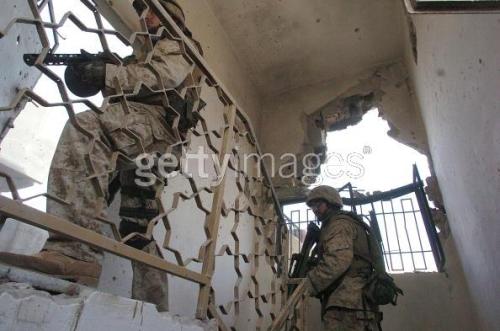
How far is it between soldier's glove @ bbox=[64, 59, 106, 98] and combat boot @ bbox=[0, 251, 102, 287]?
23.4 inches

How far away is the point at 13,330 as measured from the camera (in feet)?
2.12

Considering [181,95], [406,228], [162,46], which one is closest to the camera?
[181,95]

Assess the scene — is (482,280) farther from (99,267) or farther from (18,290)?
(18,290)

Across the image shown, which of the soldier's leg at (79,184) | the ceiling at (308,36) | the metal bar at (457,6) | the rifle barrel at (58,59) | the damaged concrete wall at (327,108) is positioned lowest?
the soldier's leg at (79,184)

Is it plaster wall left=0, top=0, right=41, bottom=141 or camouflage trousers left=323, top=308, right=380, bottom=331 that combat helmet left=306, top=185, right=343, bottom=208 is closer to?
camouflage trousers left=323, top=308, right=380, bottom=331

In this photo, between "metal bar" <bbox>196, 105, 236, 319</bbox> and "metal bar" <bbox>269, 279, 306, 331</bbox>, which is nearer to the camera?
"metal bar" <bbox>196, 105, 236, 319</bbox>

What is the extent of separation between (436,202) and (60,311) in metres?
A: 3.40

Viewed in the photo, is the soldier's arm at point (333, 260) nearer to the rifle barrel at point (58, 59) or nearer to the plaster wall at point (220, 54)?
the rifle barrel at point (58, 59)

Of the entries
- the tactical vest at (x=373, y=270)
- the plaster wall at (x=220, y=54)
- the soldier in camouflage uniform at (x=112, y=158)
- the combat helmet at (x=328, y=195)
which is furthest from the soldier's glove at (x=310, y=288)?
the plaster wall at (x=220, y=54)

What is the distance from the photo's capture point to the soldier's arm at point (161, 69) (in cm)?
131

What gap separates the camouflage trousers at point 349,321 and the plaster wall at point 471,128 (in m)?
0.63

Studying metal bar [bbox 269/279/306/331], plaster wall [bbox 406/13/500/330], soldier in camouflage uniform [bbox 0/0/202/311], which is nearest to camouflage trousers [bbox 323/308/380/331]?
metal bar [bbox 269/279/306/331]

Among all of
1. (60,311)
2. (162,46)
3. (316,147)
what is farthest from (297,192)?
(60,311)

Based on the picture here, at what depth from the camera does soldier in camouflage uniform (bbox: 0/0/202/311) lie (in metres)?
0.97
